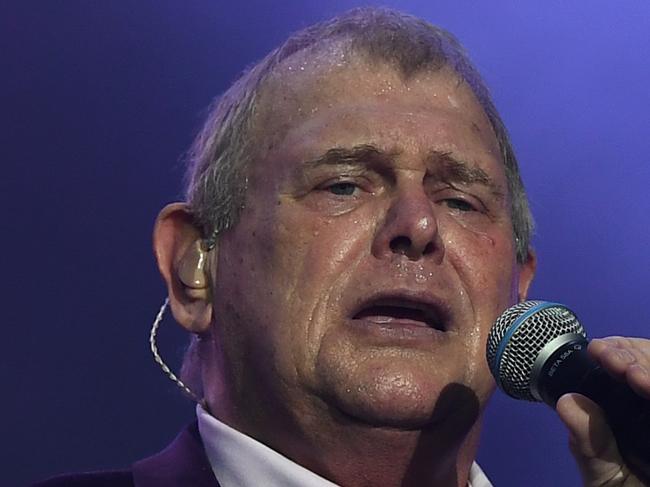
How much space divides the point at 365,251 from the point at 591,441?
0.47 metres

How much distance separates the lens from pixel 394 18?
180 cm

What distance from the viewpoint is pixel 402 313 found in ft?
4.81

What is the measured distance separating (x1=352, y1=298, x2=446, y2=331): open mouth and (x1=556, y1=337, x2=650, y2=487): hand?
0.34m

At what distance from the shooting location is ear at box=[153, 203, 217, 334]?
5.50ft

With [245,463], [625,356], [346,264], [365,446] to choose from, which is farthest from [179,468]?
[625,356]

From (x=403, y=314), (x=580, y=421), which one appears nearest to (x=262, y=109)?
(x=403, y=314)

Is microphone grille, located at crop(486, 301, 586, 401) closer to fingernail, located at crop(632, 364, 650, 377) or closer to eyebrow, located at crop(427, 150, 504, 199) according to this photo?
fingernail, located at crop(632, 364, 650, 377)

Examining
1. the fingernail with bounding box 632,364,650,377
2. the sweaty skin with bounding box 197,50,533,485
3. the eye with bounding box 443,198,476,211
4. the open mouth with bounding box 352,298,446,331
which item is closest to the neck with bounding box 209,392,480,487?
the sweaty skin with bounding box 197,50,533,485

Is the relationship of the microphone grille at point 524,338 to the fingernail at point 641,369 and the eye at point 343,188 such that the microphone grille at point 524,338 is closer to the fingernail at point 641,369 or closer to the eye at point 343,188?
the fingernail at point 641,369

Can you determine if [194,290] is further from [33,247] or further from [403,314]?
[33,247]

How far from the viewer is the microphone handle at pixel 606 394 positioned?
975 mm

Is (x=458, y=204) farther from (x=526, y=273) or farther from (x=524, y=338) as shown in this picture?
(x=524, y=338)

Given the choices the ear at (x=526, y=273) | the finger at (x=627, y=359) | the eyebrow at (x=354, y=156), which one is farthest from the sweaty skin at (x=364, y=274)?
the finger at (x=627, y=359)

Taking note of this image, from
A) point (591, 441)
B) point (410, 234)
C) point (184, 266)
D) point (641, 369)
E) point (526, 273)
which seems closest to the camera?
point (641, 369)
